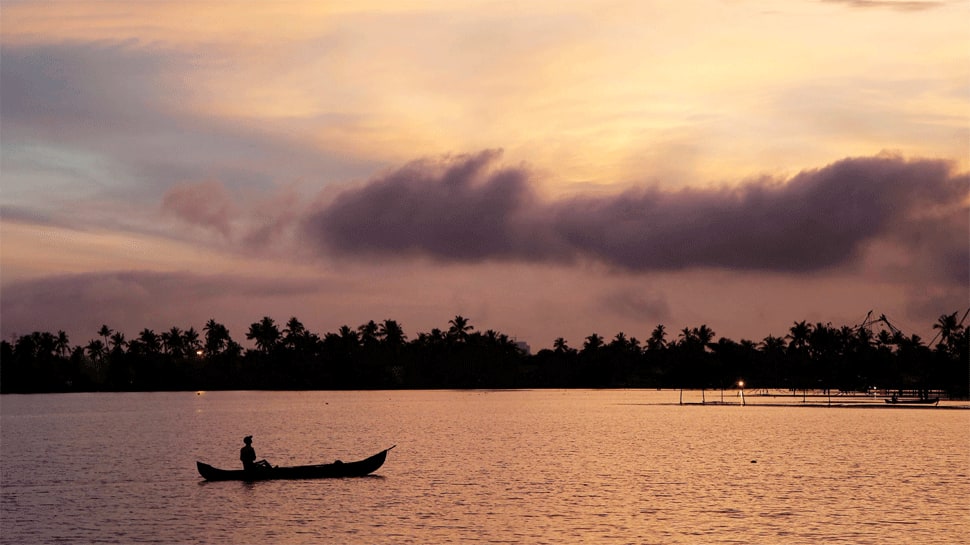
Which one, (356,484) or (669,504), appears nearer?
(669,504)

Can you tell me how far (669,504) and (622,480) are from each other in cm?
1328

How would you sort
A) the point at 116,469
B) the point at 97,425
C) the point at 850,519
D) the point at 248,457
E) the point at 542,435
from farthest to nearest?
the point at 97,425
the point at 542,435
the point at 116,469
the point at 248,457
the point at 850,519

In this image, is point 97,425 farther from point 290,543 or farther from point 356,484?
point 290,543

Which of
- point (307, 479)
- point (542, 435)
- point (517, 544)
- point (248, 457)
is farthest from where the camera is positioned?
point (542, 435)

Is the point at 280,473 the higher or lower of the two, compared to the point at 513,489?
higher

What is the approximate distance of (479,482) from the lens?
74.9 meters

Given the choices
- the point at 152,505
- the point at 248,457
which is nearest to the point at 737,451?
the point at 248,457

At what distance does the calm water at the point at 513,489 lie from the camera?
5303 centimetres

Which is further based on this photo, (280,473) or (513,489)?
(513,489)

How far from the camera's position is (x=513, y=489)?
70.5 m

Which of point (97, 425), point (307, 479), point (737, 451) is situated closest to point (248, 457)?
point (307, 479)

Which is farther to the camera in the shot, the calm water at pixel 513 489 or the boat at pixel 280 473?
the boat at pixel 280 473

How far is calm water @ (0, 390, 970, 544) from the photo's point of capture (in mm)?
53031

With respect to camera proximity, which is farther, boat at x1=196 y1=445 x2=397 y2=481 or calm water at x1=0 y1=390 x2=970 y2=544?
boat at x1=196 y1=445 x2=397 y2=481
